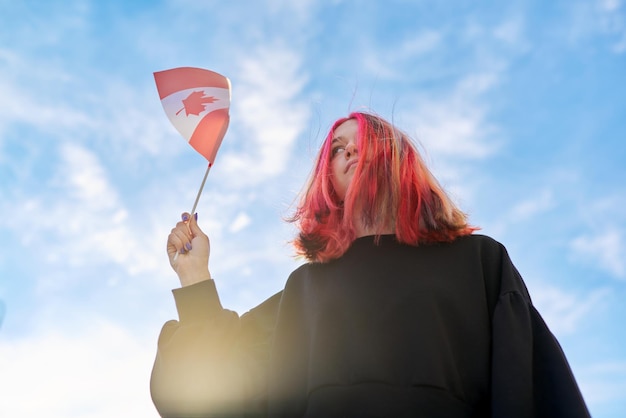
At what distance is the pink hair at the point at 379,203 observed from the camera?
3.54 m

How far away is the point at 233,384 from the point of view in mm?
3568

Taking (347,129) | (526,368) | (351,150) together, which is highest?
(347,129)

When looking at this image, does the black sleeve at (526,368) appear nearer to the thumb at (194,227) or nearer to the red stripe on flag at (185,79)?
the thumb at (194,227)

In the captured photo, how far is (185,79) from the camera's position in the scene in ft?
14.0

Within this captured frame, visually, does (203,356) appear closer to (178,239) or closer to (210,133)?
(178,239)

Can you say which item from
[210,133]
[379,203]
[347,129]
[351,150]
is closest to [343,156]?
[351,150]

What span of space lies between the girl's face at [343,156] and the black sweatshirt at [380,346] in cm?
46

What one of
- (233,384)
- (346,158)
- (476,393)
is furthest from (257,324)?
(476,393)

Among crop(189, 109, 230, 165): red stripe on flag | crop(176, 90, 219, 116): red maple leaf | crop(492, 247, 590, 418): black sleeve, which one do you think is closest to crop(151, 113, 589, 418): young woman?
crop(492, 247, 590, 418): black sleeve

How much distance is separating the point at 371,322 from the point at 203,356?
0.94 metres

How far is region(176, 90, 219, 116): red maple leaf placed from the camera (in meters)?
4.21

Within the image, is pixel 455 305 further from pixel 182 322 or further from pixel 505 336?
pixel 182 322

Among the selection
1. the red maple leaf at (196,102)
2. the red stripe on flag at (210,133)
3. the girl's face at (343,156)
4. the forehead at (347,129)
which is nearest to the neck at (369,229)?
the girl's face at (343,156)

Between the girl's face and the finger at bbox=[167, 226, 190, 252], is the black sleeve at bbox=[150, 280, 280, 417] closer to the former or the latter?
the finger at bbox=[167, 226, 190, 252]
